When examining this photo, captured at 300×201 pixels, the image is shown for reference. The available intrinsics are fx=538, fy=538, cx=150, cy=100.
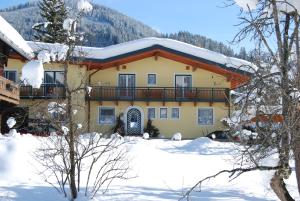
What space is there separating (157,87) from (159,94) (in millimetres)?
554

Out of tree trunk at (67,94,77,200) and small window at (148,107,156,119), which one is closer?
tree trunk at (67,94,77,200)

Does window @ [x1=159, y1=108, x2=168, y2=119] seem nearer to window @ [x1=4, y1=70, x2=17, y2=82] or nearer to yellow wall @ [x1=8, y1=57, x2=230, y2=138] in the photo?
yellow wall @ [x1=8, y1=57, x2=230, y2=138]

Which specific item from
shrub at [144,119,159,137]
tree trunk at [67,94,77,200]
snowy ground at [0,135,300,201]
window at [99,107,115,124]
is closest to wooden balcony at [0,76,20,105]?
snowy ground at [0,135,300,201]

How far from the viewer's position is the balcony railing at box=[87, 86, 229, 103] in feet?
121

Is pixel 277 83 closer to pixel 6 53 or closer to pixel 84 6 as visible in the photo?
pixel 84 6

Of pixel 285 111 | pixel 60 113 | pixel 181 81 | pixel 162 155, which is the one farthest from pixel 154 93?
pixel 285 111

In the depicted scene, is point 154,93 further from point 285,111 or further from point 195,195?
point 285,111

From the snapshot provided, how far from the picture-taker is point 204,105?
38094 millimetres

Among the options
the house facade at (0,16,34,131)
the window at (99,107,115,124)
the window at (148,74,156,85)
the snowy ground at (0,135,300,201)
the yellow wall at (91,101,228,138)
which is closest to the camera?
the snowy ground at (0,135,300,201)

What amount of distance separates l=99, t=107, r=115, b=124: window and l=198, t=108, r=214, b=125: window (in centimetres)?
617

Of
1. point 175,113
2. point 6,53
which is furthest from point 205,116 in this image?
point 6,53

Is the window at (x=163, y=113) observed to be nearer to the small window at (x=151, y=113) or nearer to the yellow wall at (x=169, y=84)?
the yellow wall at (x=169, y=84)

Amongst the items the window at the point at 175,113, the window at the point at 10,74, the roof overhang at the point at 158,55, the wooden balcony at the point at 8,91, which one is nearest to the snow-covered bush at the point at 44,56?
the wooden balcony at the point at 8,91

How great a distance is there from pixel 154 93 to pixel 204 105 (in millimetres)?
3724
